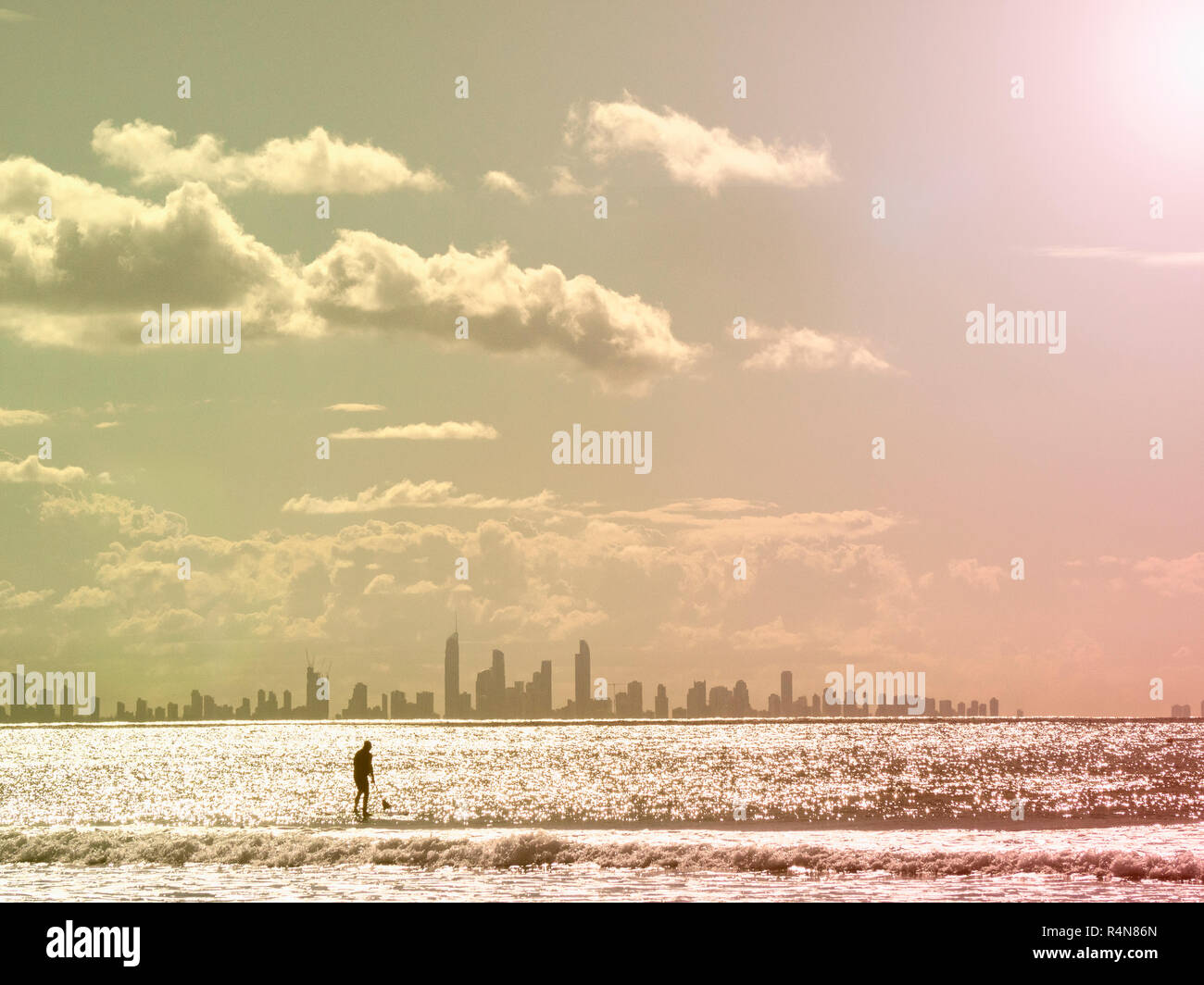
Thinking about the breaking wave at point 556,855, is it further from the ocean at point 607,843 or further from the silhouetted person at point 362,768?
the silhouetted person at point 362,768

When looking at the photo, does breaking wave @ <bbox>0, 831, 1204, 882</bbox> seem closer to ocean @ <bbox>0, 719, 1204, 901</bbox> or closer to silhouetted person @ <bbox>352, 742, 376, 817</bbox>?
ocean @ <bbox>0, 719, 1204, 901</bbox>

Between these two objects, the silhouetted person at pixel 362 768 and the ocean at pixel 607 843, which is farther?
the silhouetted person at pixel 362 768

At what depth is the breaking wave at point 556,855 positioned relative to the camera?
93.9ft

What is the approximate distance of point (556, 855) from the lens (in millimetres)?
30375

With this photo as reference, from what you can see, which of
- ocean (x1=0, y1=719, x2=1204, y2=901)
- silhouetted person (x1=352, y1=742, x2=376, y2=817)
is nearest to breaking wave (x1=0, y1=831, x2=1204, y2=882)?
ocean (x1=0, y1=719, x2=1204, y2=901)

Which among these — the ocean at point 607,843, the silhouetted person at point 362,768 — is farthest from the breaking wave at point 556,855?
the silhouetted person at point 362,768

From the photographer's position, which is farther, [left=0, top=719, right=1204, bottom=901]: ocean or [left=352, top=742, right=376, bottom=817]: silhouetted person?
[left=352, top=742, right=376, bottom=817]: silhouetted person

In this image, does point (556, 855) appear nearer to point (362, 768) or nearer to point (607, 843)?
point (607, 843)

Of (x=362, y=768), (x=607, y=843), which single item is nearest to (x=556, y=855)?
(x=607, y=843)

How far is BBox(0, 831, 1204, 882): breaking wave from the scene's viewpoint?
28609 mm
